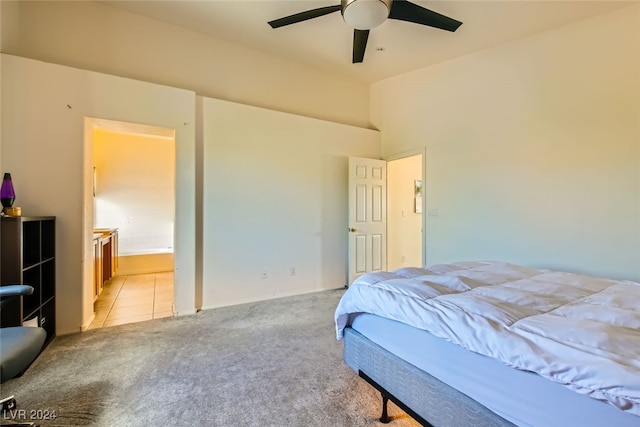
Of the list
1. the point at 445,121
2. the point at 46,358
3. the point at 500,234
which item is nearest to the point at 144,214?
the point at 46,358

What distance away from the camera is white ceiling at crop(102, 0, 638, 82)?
2.70 metres

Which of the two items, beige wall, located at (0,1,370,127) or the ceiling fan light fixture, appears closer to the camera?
the ceiling fan light fixture

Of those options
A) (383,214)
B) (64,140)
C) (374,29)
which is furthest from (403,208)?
(64,140)

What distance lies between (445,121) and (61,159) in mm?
4213

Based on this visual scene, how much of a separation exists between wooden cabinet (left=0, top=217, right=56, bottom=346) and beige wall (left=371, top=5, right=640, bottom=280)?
4.07 meters

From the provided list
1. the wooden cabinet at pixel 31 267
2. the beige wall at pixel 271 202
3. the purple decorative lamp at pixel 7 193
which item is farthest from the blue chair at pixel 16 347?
the beige wall at pixel 271 202

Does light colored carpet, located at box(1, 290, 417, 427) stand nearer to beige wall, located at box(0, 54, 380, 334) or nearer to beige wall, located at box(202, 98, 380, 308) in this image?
beige wall, located at box(0, 54, 380, 334)

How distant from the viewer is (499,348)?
100 cm

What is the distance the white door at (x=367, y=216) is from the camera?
4238mm

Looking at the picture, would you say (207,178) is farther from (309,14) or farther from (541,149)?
(541,149)

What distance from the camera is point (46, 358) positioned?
2197 mm

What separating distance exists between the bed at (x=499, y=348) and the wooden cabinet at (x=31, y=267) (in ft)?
7.63

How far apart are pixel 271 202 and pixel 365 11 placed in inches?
90.3

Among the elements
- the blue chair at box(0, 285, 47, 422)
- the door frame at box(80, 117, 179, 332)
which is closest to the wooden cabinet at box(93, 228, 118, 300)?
the door frame at box(80, 117, 179, 332)
